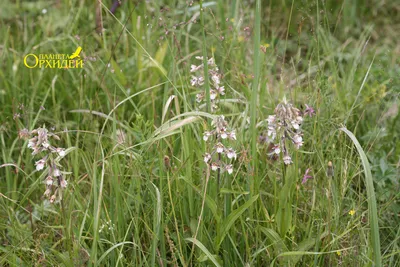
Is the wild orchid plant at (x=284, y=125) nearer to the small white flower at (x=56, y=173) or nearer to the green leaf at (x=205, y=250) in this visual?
the green leaf at (x=205, y=250)

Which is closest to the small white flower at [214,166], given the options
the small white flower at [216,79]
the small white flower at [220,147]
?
the small white flower at [220,147]

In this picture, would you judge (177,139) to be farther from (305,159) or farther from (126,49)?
(126,49)

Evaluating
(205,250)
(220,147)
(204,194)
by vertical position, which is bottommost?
(205,250)

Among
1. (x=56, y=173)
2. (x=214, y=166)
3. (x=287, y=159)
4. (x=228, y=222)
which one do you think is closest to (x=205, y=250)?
(x=228, y=222)

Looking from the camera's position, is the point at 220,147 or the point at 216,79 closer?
the point at 220,147

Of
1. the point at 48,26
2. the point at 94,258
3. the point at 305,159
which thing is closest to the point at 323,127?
the point at 305,159

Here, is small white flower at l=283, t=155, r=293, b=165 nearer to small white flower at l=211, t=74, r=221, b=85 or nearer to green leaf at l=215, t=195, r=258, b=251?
green leaf at l=215, t=195, r=258, b=251

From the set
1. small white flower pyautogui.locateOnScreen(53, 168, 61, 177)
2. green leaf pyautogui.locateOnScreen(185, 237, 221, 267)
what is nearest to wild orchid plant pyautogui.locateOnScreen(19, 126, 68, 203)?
small white flower pyautogui.locateOnScreen(53, 168, 61, 177)

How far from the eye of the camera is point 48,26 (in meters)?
3.05

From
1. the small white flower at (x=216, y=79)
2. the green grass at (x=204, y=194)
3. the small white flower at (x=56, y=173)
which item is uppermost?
the small white flower at (x=216, y=79)

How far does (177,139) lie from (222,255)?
404 mm

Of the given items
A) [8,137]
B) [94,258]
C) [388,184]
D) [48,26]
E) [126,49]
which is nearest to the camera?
[94,258]

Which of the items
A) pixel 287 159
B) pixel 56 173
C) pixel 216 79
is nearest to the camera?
pixel 56 173

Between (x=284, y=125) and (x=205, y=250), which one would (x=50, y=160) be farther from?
(x=284, y=125)
